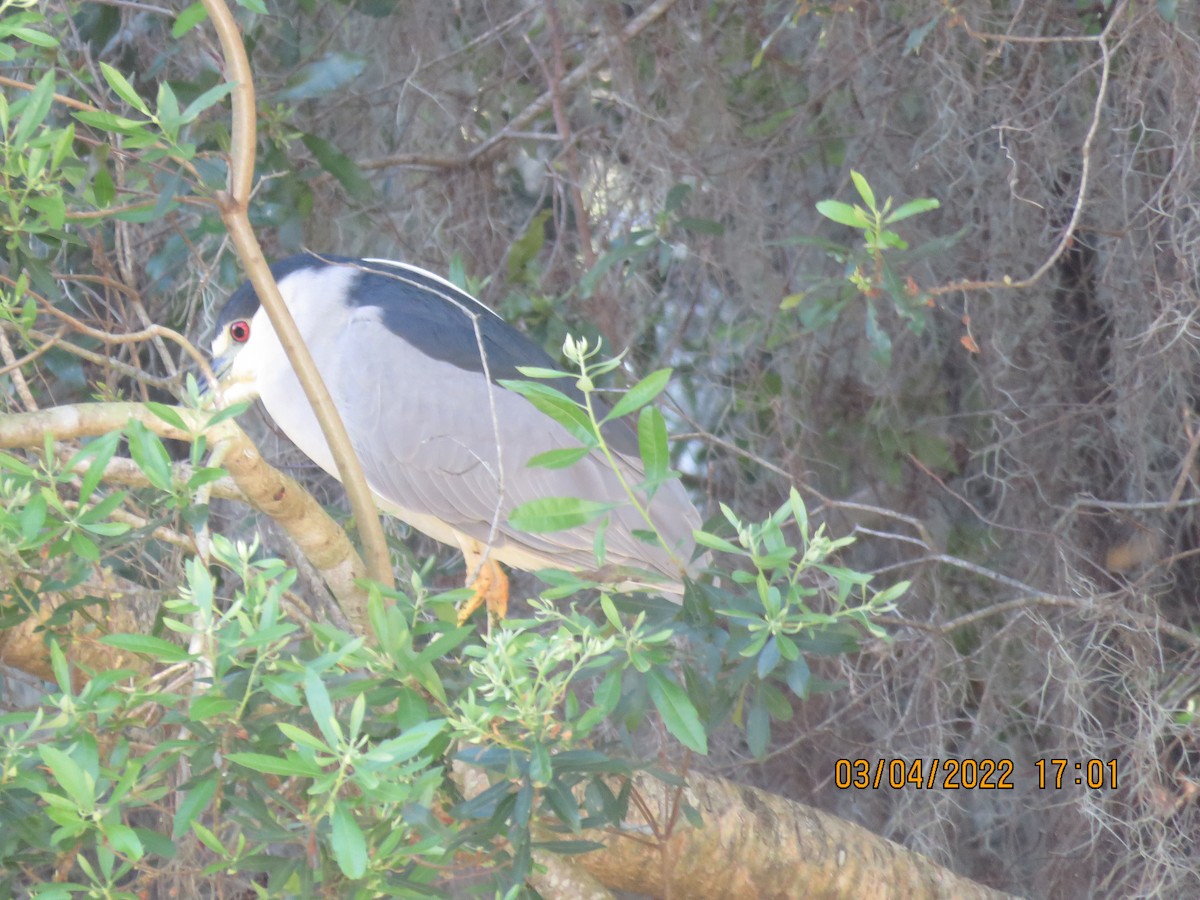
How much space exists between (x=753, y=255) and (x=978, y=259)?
466 mm

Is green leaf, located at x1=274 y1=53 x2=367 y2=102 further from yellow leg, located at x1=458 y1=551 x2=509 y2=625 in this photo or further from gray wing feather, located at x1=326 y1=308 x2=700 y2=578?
yellow leg, located at x1=458 y1=551 x2=509 y2=625

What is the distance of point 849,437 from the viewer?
2920 millimetres

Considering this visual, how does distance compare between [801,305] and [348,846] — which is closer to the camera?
[348,846]

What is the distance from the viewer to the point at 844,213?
5.54ft

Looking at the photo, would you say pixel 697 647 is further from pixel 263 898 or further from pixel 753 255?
pixel 753 255

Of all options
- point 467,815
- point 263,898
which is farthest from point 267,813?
point 467,815

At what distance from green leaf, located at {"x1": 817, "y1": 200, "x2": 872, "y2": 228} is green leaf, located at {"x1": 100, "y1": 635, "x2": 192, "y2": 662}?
90 cm

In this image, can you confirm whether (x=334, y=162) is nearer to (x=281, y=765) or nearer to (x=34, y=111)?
(x=34, y=111)

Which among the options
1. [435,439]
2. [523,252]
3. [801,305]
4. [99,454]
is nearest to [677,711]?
[99,454]

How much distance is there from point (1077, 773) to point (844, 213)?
1.25 metres

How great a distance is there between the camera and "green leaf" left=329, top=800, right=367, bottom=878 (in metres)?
1.00

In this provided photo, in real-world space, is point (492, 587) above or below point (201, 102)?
below
